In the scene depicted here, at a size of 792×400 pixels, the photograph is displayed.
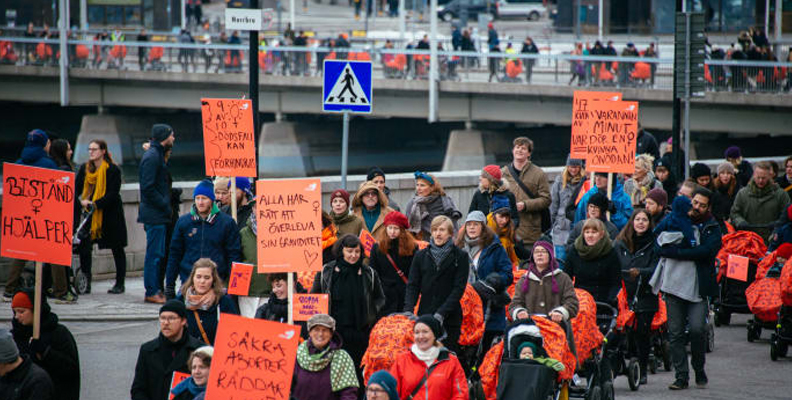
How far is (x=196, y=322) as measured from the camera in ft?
29.4

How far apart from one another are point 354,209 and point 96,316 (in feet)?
9.33

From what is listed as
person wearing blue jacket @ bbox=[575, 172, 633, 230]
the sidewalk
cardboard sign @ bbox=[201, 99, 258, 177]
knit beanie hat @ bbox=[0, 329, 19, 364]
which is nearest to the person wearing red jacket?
knit beanie hat @ bbox=[0, 329, 19, 364]

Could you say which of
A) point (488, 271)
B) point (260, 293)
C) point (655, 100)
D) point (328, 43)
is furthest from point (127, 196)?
point (328, 43)

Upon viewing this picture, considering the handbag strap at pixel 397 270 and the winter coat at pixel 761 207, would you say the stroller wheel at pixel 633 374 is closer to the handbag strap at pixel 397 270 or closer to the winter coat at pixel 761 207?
the handbag strap at pixel 397 270

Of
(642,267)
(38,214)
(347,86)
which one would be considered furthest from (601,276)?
A: (347,86)

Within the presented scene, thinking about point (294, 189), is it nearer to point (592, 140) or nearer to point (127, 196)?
point (592, 140)

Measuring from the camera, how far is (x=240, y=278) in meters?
10.5

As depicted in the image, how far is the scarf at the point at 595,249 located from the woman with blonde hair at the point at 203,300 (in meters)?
2.99

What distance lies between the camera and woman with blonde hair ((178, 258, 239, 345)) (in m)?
8.89

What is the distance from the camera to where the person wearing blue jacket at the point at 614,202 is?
1318cm

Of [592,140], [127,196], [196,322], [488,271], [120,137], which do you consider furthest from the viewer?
[120,137]

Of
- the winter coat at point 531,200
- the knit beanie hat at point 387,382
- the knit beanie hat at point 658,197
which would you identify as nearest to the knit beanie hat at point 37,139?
the winter coat at point 531,200

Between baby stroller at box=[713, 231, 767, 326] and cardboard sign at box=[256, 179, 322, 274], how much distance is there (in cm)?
591

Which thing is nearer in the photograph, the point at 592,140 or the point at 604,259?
the point at 604,259
